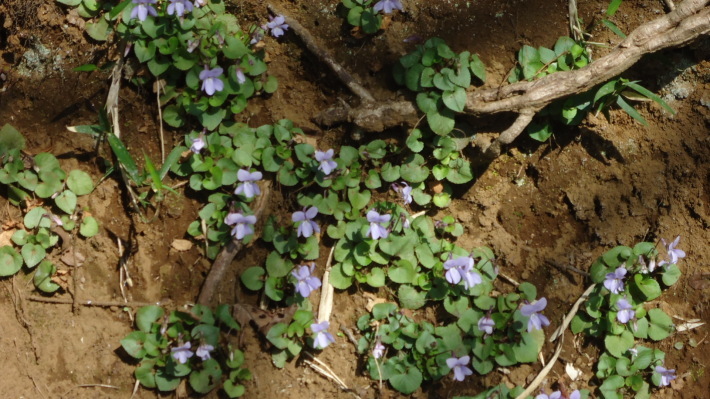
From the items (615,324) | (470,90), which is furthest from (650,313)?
(470,90)

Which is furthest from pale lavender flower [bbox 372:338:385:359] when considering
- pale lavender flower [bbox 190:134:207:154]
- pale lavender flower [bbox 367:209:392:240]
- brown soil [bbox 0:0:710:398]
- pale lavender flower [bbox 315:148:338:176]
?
pale lavender flower [bbox 190:134:207:154]

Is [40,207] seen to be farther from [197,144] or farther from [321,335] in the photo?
[321,335]

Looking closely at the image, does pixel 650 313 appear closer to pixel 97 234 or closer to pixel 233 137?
pixel 233 137

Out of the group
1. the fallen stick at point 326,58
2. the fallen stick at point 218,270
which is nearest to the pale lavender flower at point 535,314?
the fallen stick at point 326,58

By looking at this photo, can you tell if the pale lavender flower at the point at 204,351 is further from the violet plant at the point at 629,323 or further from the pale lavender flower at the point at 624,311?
the pale lavender flower at the point at 624,311

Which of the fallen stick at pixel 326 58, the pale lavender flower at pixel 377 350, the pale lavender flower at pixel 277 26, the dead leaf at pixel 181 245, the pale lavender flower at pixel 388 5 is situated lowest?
the pale lavender flower at pixel 377 350

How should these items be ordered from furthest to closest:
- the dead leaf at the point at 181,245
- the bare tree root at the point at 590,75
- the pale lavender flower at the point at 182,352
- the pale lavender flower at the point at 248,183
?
the dead leaf at the point at 181,245 < the bare tree root at the point at 590,75 < the pale lavender flower at the point at 248,183 < the pale lavender flower at the point at 182,352

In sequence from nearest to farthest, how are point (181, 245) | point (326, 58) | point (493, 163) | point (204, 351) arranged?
point (204, 351) → point (181, 245) → point (326, 58) → point (493, 163)

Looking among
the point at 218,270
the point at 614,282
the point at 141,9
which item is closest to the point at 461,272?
the point at 614,282
